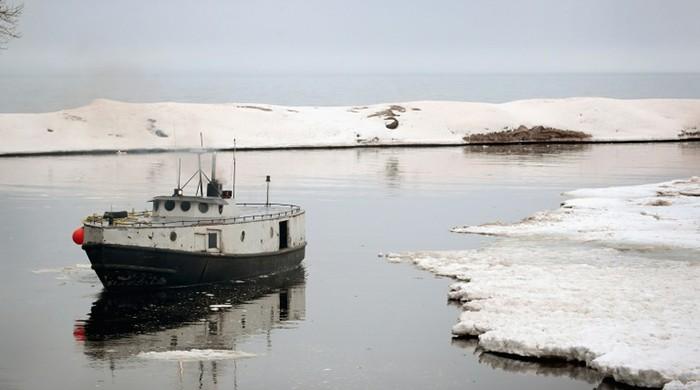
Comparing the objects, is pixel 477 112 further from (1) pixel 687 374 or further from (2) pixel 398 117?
(1) pixel 687 374

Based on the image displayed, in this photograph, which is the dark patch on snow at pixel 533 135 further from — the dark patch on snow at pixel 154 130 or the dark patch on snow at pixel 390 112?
the dark patch on snow at pixel 154 130

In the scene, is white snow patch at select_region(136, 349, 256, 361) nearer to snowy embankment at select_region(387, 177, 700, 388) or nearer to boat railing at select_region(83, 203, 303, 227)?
snowy embankment at select_region(387, 177, 700, 388)

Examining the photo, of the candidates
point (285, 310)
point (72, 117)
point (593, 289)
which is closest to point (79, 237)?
point (285, 310)

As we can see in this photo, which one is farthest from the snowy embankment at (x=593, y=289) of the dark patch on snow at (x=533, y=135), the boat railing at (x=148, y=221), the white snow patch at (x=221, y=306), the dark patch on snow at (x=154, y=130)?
the dark patch on snow at (x=533, y=135)

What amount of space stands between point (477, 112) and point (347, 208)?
7871 cm

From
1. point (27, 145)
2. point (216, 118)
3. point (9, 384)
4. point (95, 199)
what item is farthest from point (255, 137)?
point (9, 384)

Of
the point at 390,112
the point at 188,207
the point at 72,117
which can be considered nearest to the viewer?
the point at 188,207

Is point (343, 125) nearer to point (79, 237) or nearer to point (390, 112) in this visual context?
point (390, 112)

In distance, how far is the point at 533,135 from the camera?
441 feet

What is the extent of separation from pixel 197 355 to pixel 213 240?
30.8ft

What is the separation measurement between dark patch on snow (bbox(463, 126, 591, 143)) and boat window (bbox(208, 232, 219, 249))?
9389 cm

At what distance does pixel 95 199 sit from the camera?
64.9 metres

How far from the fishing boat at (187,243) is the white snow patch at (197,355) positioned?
7.29 metres

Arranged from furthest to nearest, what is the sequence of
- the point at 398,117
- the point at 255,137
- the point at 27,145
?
the point at 398,117
the point at 255,137
the point at 27,145
